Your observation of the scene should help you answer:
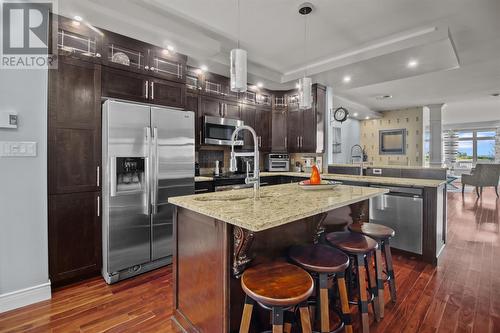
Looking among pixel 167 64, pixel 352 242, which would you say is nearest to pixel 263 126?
pixel 167 64

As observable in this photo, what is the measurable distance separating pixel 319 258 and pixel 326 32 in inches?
106

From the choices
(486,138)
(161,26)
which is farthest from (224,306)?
(486,138)

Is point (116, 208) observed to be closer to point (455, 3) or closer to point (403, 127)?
point (455, 3)

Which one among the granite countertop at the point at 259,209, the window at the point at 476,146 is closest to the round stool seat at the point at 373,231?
the granite countertop at the point at 259,209

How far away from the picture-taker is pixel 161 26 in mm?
2660

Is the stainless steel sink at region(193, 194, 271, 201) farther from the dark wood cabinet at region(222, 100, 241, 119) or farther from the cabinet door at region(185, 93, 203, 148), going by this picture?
the dark wood cabinet at region(222, 100, 241, 119)

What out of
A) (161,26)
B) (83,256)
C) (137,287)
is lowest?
(137,287)

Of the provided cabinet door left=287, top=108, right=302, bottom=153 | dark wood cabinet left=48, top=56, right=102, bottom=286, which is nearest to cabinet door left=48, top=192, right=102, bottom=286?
dark wood cabinet left=48, top=56, right=102, bottom=286

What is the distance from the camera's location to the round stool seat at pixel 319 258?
1354 millimetres

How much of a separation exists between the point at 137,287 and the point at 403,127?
841 centimetres

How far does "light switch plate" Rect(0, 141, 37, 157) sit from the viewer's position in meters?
1.94

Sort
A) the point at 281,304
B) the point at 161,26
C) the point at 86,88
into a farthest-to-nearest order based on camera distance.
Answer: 1. the point at 161,26
2. the point at 86,88
3. the point at 281,304

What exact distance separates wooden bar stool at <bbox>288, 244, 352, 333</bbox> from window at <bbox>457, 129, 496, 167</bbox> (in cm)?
1292

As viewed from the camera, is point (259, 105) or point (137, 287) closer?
point (137, 287)
